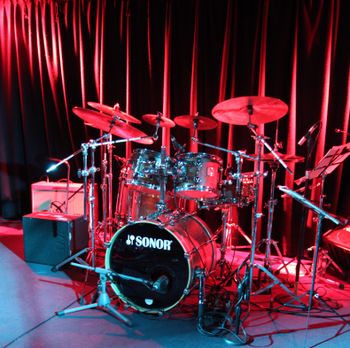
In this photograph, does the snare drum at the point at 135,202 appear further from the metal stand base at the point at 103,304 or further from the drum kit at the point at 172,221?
the metal stand base at the point at 103,304

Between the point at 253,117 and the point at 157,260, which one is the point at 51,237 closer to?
the point at 157,260

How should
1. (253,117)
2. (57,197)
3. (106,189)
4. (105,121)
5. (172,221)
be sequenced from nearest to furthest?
(172,221), (253,117), (105,121), (106,189), (57,197)

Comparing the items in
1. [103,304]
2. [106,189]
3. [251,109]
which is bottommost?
[103,304]

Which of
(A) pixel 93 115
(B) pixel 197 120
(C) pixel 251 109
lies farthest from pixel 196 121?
(A) pixel 93 115

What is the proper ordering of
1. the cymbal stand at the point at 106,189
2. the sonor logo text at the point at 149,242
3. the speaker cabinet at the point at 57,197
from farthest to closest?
the speaker cabinet at the point at 57,197 → the cymbal stand at the point at 106,189 → the sonor logo text at the point at 149,242

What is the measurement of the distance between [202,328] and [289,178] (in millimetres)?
1954

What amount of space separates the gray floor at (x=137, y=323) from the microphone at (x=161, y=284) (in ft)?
0.71

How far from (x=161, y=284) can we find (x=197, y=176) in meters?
0.82

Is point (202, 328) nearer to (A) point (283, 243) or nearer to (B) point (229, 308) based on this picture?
(B) point (229, 308)

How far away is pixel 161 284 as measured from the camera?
211cm

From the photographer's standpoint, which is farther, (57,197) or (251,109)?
(57,197)

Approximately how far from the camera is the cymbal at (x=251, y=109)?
6.81 ft

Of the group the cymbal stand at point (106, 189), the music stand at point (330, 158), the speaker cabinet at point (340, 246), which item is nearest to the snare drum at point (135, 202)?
the cymbal stand at point (106, 189)

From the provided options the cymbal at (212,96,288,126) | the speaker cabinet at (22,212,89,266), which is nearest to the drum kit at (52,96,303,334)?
the cymbal at (212,96,288,126)
